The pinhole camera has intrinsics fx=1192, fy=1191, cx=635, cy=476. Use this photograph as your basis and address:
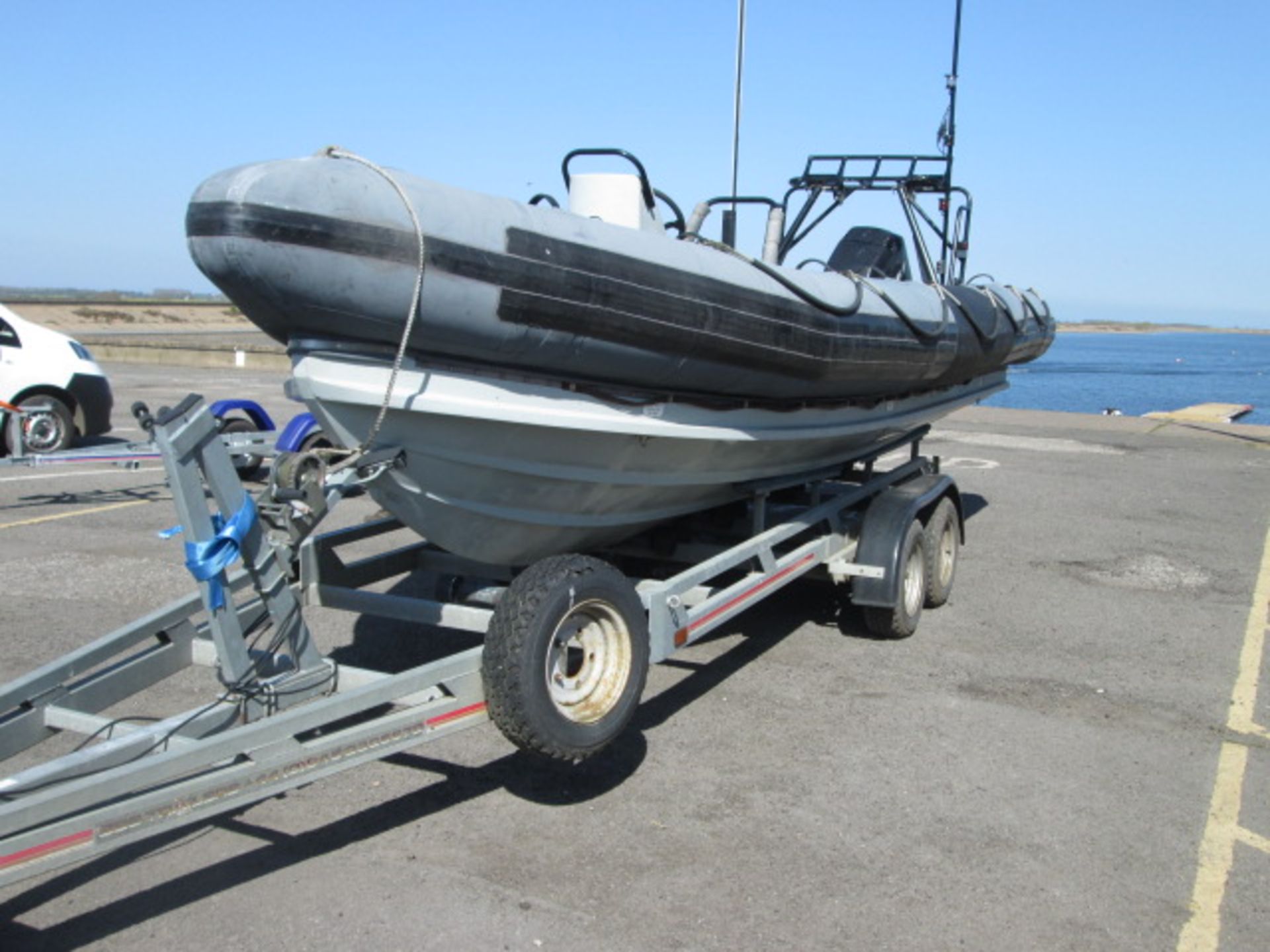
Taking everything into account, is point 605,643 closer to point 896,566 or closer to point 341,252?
point 341,252

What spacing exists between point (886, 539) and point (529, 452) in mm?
2495

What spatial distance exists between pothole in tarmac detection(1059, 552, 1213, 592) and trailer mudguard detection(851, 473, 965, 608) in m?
1.92

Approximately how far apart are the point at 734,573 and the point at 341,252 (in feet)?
11.5

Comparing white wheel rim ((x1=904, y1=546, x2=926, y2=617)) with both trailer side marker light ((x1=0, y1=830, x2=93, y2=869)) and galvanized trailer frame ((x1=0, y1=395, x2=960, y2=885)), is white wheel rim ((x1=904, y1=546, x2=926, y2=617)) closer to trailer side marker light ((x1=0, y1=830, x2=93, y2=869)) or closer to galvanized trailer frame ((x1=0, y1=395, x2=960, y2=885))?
galvanized trailer frame ((x1=0, y1=395, x2=960, y2=885))

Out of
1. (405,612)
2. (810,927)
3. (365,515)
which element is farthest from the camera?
(365,515)

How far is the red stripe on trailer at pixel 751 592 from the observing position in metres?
4.95

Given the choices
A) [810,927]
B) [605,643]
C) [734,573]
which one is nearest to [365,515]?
[734,573]

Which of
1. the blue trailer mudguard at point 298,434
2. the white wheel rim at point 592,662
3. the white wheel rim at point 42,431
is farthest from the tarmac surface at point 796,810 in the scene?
the white wheel rim at point 42,431

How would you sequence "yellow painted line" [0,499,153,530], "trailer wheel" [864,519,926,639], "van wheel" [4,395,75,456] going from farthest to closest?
"van wheel" [4,395,75,456] → "yellow painted line" [0,499,153,530] → "trailer wheel" [864,519,926,639]

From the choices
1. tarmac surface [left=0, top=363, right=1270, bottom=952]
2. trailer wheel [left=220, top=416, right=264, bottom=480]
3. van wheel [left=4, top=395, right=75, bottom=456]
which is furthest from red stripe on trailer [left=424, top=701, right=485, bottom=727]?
van wheel [left=4, top=395, right=75, bottom=456]

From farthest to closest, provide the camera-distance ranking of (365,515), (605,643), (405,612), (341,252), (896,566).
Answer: (365,515) < (896,566) < (405,612) < (605,643) < (341,252)

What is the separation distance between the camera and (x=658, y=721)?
519 cm

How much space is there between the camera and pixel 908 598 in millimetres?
6547

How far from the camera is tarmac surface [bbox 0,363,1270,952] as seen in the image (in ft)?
11.5
